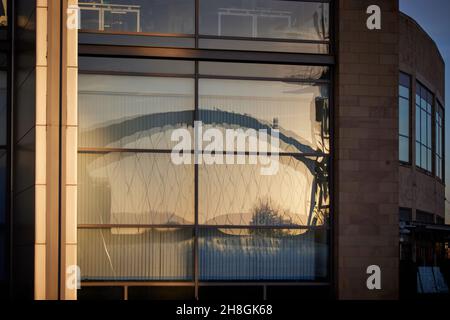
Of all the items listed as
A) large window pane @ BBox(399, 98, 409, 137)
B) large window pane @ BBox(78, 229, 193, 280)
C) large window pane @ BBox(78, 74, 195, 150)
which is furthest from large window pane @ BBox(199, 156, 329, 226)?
large window pane @ BBox(399, 98, 409, 137)

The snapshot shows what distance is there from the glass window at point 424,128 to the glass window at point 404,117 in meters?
1.03

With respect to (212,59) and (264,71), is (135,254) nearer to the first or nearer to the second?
(212,59)

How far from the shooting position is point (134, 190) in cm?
1373

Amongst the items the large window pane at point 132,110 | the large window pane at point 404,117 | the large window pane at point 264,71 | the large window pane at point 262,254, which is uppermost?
the large window pane at point 404,117

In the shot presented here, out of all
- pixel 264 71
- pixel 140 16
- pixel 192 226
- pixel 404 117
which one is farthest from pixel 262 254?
pixel 404 117

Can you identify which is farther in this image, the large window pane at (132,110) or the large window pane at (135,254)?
the large window pane at (132,110)

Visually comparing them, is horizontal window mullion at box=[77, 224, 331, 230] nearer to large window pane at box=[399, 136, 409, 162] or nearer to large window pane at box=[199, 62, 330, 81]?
large window pane at box=[199, 62, 330, 81]

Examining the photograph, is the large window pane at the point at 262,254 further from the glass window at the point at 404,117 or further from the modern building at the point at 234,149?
the glass window at the point at 404,117

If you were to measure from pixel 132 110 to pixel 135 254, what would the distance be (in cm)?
246

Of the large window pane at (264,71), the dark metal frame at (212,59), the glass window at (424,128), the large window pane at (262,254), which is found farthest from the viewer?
the glass window at (424,128)

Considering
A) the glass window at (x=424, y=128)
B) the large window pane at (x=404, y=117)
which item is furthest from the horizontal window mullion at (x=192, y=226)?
the glass window at (x=424, y=128)

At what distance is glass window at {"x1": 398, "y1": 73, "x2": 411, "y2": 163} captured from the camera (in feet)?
90.8

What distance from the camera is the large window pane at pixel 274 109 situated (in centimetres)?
1399
